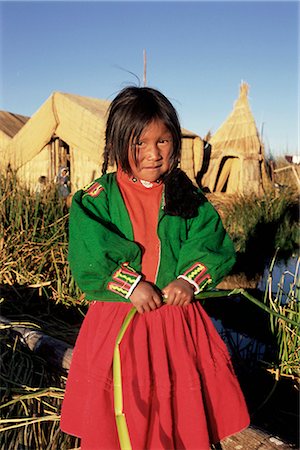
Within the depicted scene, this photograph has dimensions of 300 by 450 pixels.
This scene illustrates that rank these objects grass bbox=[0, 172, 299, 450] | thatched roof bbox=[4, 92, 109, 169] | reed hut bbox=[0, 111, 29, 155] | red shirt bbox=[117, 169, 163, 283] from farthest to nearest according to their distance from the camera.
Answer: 1. reed hut bbox=[0, 111, 29, 155]
2. thatched roof bbox=[4, 92, 109, 169]
3. grass bbox=[0, 172, 299, 450]
4. red shirt bbox=[117, 169, 163, 283]

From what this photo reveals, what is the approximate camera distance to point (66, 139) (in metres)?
6.10

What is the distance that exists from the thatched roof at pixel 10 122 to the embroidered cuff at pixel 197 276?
663 centimetres

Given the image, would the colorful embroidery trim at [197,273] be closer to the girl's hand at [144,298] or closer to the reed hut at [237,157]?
the girl's hand at [144,298]

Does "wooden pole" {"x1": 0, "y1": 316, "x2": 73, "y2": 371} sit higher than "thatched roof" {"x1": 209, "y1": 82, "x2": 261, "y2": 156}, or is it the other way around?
"thatched roof" {"x1": 209, "y1": 82, "x2": 261, "y2": 156}

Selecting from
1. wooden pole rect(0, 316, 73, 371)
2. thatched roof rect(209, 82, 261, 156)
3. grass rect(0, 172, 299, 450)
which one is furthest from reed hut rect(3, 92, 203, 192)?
wooden pole rect(0, 316, 73, 371)

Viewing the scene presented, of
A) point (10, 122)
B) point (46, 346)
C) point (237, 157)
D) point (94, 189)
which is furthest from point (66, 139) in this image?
point (94, 189)

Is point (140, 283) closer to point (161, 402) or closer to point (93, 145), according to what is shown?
point (161, 402)

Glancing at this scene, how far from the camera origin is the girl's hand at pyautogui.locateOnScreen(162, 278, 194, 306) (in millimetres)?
1422

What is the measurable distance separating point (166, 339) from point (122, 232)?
33cm

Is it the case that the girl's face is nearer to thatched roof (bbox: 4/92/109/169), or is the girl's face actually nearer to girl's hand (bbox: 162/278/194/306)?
girl's hand (bbox: 162/278/194/306)

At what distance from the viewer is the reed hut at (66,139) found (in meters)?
5.67

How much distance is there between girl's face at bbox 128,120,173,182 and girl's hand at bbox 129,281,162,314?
328mm

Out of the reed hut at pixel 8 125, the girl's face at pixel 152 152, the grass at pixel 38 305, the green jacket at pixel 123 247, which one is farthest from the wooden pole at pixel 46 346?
the reed hut at pixel 8 125

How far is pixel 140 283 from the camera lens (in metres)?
1.39
